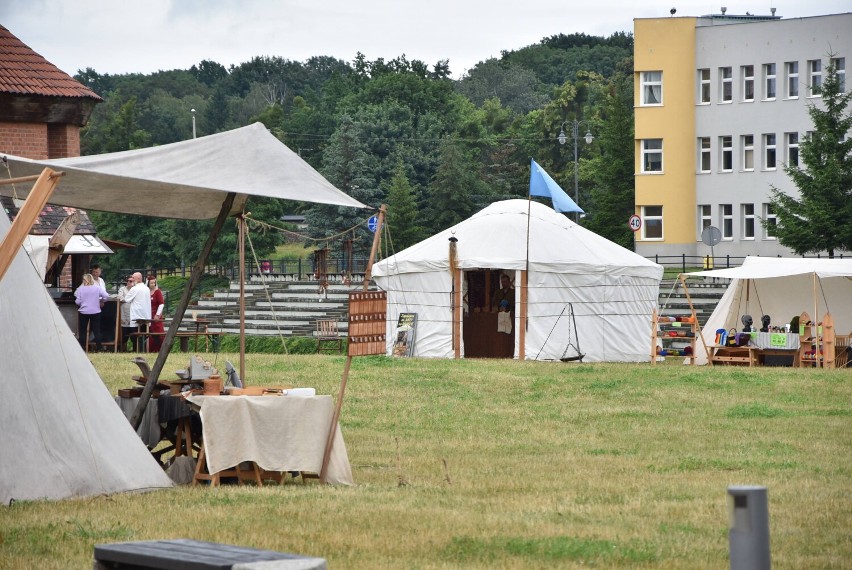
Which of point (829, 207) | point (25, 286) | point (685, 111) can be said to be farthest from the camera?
point (685, 111)

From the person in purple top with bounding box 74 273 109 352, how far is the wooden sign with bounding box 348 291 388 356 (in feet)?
46.5

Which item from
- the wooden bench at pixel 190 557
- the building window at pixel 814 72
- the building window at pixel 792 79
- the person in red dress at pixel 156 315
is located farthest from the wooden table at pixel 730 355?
the building window at pixel 792 79

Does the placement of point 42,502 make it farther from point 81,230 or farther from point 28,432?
point 81,230

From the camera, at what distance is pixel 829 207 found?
40.4 m

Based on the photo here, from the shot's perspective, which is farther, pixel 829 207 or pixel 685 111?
pixel 685 111

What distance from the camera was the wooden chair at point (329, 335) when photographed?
3609 centimetres

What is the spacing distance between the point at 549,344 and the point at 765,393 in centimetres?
854

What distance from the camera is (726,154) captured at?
53.2m

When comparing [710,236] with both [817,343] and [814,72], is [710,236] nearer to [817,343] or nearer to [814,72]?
[814,72]

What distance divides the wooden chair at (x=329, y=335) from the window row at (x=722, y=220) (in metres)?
19.7

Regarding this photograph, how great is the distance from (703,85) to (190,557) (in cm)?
4988

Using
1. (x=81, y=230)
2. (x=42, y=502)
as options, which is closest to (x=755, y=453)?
(x=42, y=502)

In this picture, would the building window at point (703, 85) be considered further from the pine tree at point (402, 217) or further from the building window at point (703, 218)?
the pine tree at point (402, 217)

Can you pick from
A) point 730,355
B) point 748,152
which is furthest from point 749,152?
point 730,355
